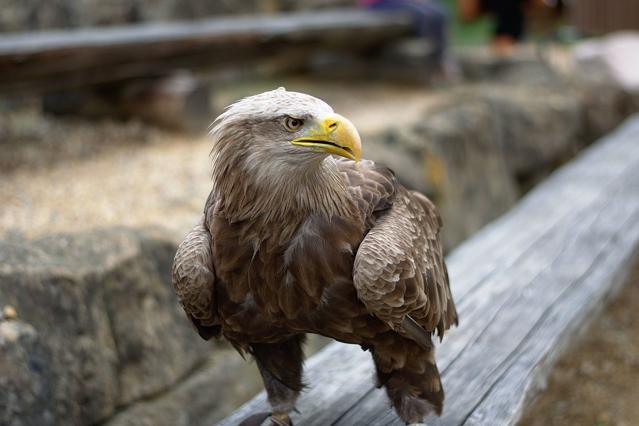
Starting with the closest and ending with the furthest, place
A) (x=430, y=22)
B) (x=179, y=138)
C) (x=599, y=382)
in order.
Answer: (x=599, y=382), (x=179, y=138), (x=430, y=22)

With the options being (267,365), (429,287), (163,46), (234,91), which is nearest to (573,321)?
(429,287)

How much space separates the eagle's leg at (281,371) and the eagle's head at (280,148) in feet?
1.99

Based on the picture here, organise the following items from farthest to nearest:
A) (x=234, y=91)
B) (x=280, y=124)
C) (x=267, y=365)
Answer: (x=234, y=91) → (x=267, y=365) → (x=280, y=124)

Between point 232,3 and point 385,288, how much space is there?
328 inches

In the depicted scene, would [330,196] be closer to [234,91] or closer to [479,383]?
[479,383]

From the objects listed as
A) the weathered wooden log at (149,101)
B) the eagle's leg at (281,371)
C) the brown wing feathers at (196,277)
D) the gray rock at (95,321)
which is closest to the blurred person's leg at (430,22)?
the weathered wooden log at (149,101)

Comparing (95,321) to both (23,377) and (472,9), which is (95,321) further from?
(472,9)

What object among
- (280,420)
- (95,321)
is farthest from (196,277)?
(95,321)

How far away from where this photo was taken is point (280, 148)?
6.97ft

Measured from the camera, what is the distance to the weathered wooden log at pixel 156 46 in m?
5.40

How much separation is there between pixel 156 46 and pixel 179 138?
79 cm

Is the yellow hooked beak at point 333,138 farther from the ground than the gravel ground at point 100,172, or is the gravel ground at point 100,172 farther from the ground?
the yellow hooked beak at point 333,138

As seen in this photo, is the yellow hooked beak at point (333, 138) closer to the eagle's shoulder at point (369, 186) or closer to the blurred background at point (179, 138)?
the eagle's shoulder at point (369, 186)

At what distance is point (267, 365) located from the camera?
2650 millimetres
